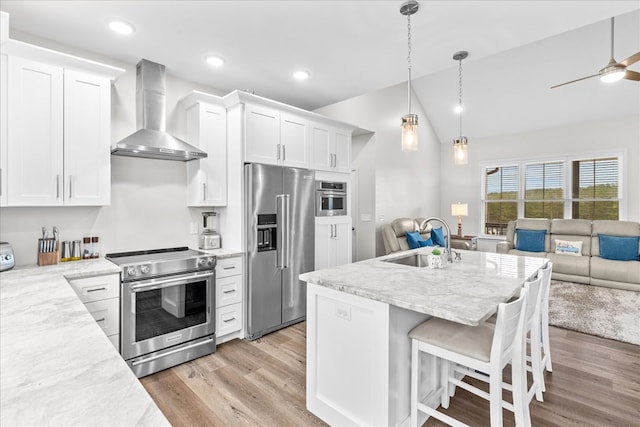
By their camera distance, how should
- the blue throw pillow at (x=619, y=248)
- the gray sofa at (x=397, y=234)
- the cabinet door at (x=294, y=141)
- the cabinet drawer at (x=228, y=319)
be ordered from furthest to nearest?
the gray sofa at (x=397, y=234), the blue throw pillow at (x=619, y=248), the cabinet door at (x=294, y=141), the cabinet drawer at (x=228, y=319)

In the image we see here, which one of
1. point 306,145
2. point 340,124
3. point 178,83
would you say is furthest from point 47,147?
point 340,124

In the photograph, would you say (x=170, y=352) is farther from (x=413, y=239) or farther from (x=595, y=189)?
(x=595, y=189)

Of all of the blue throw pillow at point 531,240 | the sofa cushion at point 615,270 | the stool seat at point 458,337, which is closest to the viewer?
the stool seat at point 458,337

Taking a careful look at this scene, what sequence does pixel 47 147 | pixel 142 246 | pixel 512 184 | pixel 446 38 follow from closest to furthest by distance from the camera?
pixel 47 147
pixel 446 38
pixel 142 246
pixel 512 184

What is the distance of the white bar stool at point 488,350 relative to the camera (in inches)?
60.7

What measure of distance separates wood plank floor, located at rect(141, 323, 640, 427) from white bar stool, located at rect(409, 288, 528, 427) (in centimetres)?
43

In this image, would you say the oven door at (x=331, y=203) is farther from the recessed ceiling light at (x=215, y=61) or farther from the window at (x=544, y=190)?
the window at (x=544, y=190)

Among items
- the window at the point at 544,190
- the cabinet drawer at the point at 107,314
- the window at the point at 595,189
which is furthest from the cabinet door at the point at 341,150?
the window at the point at 595,189

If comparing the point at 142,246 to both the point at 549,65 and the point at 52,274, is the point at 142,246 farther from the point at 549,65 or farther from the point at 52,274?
the point at 549,65

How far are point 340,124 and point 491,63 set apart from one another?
3.37m

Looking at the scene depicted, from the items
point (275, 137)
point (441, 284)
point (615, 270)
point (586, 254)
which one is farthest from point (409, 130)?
point (586, 254)

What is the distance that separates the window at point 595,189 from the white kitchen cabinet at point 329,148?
4.90 m

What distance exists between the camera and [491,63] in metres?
5.58

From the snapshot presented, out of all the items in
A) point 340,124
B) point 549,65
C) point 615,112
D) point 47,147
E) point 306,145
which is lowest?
point 47,147
